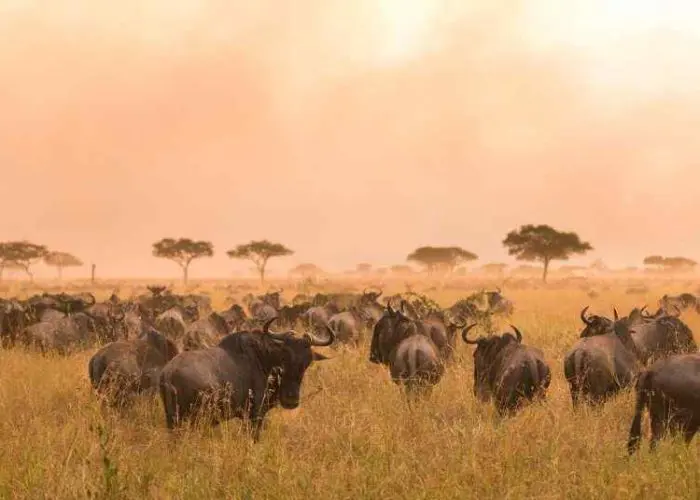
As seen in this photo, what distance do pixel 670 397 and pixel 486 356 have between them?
9.71 ft

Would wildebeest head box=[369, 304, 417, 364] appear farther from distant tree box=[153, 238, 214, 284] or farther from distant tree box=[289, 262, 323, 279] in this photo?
distant tree box=[289, 262, 323, 279]

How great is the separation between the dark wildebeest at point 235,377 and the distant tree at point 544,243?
6084cm

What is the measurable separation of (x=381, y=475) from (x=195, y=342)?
25.6 feet

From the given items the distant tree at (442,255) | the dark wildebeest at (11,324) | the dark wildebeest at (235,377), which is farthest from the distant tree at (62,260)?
the dark wildebeest at (235,377)

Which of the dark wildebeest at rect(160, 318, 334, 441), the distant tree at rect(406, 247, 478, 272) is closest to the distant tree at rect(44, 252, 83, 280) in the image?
the distant tree at rect(406, 247, 478, 272)

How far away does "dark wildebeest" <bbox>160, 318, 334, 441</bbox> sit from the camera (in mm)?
7727

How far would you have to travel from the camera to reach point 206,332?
578 inches

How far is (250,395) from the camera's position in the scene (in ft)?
26.3

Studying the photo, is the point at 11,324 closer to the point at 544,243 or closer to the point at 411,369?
the point at 411,369

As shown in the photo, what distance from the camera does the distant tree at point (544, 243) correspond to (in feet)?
218

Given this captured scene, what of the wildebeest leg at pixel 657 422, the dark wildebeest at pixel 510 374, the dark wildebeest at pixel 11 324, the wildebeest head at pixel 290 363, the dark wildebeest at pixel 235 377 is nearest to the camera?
the wildebeest leg at pixel 657 422

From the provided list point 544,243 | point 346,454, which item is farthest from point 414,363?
point 544,243

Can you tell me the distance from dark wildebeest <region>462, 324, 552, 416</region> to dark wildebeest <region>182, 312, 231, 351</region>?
626cm

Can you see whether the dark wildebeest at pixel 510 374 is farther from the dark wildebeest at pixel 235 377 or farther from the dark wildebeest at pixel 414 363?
the dark wildebeest at pixel 235 377
